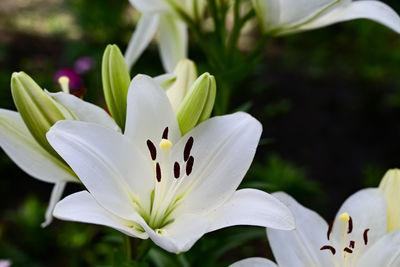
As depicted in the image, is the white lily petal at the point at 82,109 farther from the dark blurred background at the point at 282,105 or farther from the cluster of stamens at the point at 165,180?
the dark blurred background at the point at 282,105

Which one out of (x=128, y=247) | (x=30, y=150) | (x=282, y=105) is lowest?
(x=282, y=105)

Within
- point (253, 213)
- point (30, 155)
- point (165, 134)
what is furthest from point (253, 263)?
point (30, 155)

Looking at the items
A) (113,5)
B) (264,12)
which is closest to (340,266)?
(264,12)

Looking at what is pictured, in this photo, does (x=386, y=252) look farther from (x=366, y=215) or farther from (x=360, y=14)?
(x=360, y=14)

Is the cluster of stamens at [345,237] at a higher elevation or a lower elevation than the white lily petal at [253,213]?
lower

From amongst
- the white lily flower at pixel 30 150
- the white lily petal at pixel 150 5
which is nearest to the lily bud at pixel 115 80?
the white lily flower at pixel 30 150

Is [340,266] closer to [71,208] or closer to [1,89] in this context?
[71,208]
